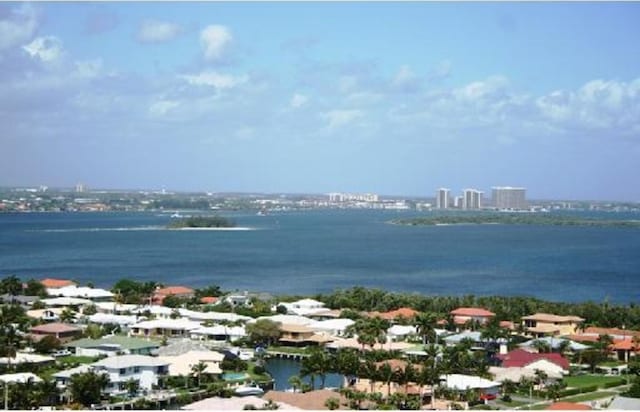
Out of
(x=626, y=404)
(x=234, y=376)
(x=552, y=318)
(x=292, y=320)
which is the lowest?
(x=234, y=376)

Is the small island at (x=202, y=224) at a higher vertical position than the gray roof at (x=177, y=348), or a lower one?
lower

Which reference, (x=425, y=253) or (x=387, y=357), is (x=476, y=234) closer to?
A: (x=425, y=253)

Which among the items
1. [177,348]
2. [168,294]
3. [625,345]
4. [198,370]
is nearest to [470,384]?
[198,370]

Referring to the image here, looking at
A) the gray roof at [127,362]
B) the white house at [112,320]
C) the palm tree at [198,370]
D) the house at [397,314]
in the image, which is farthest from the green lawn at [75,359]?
the house at [397,314]

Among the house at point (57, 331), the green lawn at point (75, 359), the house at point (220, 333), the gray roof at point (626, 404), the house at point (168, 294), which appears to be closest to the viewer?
the gray roof at point (626, 404)

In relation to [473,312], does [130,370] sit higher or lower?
lower

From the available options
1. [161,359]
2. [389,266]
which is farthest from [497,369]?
[389,266]

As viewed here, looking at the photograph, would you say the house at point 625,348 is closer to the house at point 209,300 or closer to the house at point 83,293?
the house at point 209,300

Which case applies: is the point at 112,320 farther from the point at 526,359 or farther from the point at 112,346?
the point at 526,359
